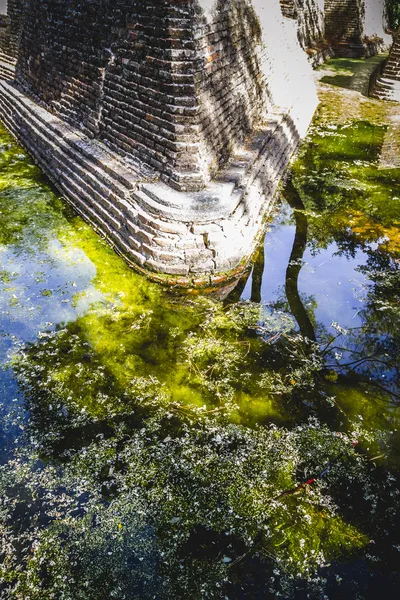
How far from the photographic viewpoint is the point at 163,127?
4.06 m

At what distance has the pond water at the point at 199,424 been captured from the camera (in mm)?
2062

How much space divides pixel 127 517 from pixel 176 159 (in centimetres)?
322

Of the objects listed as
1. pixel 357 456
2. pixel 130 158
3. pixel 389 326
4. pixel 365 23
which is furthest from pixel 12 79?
pixel 365 23

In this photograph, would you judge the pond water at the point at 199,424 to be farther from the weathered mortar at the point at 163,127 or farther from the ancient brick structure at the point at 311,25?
the ancient brick structure at the point at 311,25

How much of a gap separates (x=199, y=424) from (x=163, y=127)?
2.98 metres

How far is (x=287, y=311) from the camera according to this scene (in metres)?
3.77

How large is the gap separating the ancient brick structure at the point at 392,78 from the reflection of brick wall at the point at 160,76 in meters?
5.04

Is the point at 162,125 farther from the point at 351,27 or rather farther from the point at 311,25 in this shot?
the point at 351,27

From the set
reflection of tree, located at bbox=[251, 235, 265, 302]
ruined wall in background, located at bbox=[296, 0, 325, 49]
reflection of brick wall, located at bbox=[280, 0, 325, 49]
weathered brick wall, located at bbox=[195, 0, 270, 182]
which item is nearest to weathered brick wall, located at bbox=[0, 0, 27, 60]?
weathered brick wall, located at bbox=[195, 0, 270, 182]

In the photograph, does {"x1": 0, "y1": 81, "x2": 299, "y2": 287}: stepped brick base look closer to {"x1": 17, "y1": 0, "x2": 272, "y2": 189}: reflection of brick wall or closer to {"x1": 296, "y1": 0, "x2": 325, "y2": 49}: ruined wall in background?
{"x1": 17, "y1": 0, "x2": 272, "y2": 189}: reflection of brick wall

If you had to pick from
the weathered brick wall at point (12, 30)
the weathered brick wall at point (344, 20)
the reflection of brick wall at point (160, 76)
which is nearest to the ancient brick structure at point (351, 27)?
the weathered brick wall at point (344, 20)

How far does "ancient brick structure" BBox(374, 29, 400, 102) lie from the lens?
9297 millimetres

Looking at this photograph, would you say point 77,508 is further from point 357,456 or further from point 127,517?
point 357,456

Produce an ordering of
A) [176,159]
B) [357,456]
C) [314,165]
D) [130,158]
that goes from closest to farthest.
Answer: [357,456] < [176,159] < [130,158] < [314,165]
